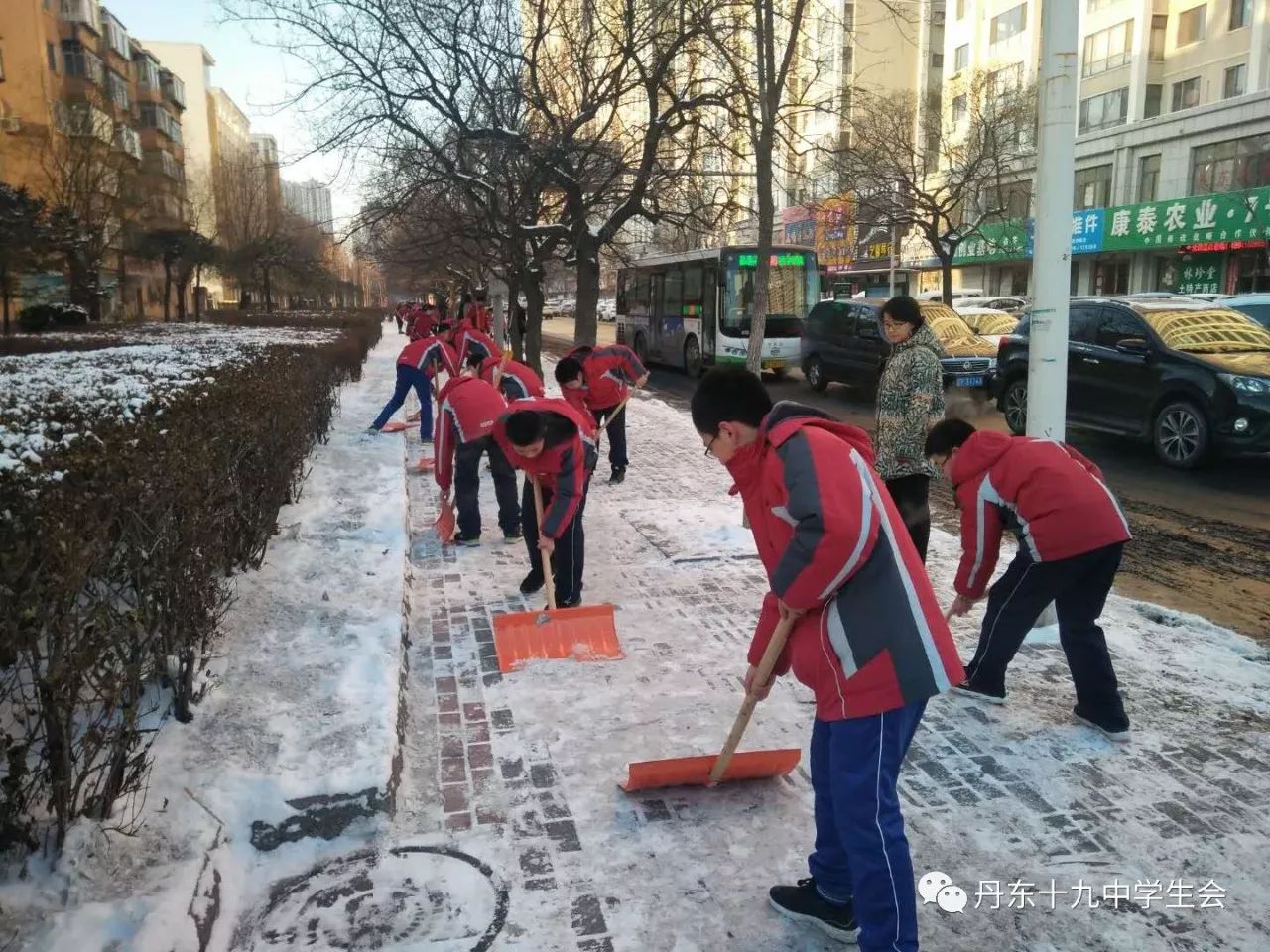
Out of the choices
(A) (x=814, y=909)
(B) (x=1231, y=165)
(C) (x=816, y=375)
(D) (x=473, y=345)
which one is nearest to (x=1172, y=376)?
(D) (x=473, y=345)

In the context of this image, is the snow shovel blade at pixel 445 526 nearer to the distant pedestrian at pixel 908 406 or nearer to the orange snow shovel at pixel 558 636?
the orange snow shovel at pixel 558 636

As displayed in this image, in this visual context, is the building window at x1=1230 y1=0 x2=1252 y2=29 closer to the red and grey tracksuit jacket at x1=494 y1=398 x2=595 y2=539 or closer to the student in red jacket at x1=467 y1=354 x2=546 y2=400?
the student in red jacket at x1=467 y1=354 x2=546 y2=400

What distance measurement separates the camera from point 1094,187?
3438 cm

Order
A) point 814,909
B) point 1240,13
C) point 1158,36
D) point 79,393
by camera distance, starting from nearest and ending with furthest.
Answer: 1. point 814,909
2. point 79,393
3. point 1240,13
4. point 1158,36

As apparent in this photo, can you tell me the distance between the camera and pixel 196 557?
3.48 m

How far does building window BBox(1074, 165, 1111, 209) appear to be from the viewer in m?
33.7

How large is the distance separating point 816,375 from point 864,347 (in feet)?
5.31

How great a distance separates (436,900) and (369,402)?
11.8 m

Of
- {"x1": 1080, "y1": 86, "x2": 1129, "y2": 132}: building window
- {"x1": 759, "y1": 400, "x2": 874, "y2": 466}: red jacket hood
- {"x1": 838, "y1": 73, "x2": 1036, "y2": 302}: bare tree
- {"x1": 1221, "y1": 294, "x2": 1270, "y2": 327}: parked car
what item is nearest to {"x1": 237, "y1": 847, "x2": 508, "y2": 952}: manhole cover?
{"x1": 759, "y1": 400, "x2": 874, "y2": 466}: red jacket hood

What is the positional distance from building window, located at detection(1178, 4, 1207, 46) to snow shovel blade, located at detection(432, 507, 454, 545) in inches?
1318

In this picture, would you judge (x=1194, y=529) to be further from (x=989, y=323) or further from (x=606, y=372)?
(x=989, y=323)

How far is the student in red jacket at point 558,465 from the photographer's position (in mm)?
4720

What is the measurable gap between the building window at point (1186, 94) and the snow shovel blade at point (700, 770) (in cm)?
3461

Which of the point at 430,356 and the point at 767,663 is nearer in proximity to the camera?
the point at 767,663
